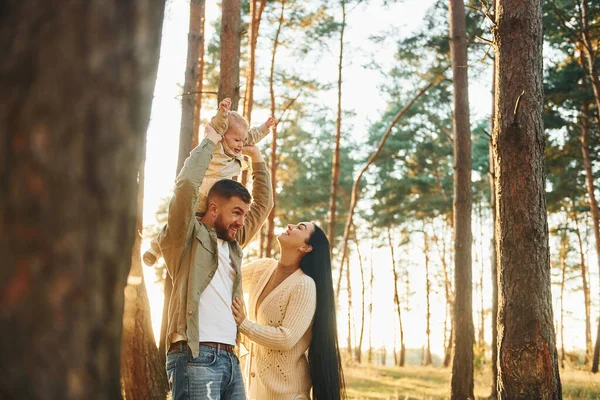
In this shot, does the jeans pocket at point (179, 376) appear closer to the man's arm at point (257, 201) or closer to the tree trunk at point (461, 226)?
the man's arm at point (257, 201)

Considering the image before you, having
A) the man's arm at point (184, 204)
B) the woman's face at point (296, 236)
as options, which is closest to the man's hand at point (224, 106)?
the man's arm at point (184, 204)

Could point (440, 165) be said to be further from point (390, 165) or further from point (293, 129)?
point (293, 129)

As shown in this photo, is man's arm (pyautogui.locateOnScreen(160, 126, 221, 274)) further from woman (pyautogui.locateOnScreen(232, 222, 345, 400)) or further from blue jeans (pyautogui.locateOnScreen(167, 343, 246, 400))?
woman (pyautogui.locateOnScreen(232, 222, 345, 400))

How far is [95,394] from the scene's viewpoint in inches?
42.5

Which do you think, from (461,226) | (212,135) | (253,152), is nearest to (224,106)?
(212,135)

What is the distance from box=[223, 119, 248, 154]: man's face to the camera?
3957 millimetres

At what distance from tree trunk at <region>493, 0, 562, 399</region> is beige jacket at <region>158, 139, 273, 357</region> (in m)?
2.26

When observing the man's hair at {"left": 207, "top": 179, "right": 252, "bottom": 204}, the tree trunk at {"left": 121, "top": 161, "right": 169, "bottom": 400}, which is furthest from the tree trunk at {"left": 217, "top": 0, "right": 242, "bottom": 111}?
the man's hair at {"left": 207, "top": 179, "right": 252, "bottom": 204}

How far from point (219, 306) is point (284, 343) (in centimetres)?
61

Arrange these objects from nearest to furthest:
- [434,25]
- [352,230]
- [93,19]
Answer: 1. [93,19]
2. [434,25]
3. [352,230]

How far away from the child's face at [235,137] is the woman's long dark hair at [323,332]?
781 mm

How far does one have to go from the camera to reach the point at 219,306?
2996 millimetres

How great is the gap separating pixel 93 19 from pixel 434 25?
13183 millimetres

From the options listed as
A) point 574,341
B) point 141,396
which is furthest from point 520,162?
point 574,341
